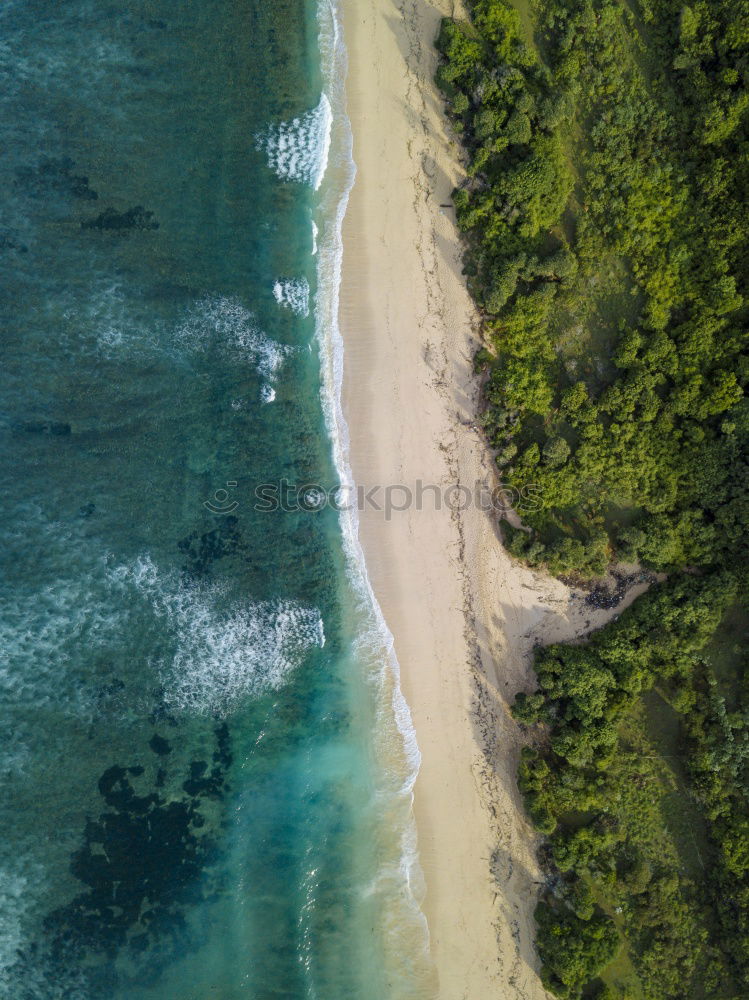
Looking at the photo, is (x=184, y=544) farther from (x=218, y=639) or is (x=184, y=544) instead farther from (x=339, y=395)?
(x=339, y=395)

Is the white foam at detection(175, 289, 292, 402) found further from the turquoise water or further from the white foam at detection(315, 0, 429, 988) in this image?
the white foam at detection(315, 0, 429, 988)

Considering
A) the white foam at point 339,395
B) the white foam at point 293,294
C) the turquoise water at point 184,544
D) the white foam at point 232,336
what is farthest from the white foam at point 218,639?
the white foam at point 293,294

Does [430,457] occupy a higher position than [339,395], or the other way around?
[339,395]

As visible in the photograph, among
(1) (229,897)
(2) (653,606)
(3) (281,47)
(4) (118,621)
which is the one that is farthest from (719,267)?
(1) (229,897)

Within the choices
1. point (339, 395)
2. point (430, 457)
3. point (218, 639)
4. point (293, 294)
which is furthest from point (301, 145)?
point (218, 639)

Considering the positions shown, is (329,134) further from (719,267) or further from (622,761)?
(622,761)

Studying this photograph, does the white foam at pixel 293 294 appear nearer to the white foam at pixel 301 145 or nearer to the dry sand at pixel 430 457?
the dry sand at pixel 430 457
